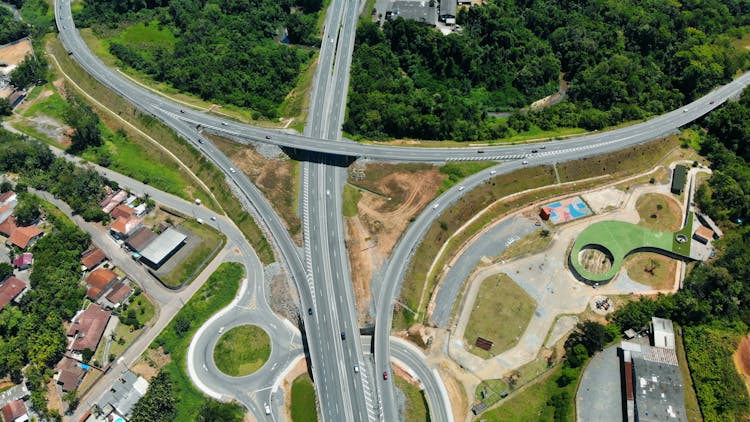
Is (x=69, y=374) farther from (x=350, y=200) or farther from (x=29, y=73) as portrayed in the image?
(x=29, y=73)

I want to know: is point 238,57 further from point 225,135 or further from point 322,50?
point 225,135

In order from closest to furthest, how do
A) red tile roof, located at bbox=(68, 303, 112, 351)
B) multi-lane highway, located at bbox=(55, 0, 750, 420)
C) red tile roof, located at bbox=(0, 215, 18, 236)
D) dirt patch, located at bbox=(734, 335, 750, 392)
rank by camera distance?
multi-lane highway, located at bbox=(55, 0, 750, 420) → dirt patch, located at bbox=(734, 335, 750, 392) → red tile roof, located at bbox=(68, 303, 112, 351) → red tile roof, located at bbox=(0, 215, 18, 236)

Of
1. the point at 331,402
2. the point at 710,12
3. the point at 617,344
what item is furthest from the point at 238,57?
the point at 710,12

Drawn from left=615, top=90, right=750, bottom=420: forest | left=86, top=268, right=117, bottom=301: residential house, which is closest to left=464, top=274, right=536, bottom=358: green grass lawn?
left=615, top=90, right=750, bottom=420: forest

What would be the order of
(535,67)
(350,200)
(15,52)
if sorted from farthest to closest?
(15,52)
(535,67)
(350,200)

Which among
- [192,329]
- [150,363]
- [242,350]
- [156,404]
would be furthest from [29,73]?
[156,404]

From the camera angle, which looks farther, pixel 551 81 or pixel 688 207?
pixel 551 81

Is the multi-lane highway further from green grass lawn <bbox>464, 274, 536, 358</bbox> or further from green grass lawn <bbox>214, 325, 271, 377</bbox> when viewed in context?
green grass lawn <bbox>464, 274, 536, 358</bbox>
